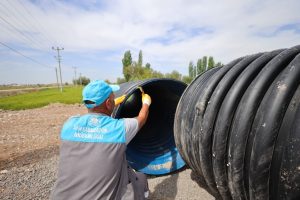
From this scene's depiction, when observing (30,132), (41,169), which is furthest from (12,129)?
(41,169)

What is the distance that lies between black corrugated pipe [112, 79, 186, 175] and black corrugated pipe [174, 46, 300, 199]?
1.92 meters

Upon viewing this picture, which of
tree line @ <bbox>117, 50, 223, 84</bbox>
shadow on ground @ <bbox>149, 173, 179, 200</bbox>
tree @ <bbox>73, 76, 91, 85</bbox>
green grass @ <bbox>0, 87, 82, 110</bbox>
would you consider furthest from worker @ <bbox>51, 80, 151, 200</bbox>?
tree @ <bbox>73, 76, 91, 85</bbox>

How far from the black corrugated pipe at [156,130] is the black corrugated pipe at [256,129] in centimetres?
192

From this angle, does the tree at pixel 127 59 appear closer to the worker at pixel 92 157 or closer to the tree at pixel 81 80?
the worker at pixel 92 157

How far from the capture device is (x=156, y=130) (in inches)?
216

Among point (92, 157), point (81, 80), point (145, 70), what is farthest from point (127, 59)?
point (81, 80)

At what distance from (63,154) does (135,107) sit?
350cm

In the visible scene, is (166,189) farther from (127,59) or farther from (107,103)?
(127,59)

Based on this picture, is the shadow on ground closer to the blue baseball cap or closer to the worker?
the worker

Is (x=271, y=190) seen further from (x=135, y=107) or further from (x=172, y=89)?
(x=135, y=107)

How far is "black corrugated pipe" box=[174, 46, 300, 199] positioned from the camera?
5.44ft

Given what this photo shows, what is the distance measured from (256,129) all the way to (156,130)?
3784 mm

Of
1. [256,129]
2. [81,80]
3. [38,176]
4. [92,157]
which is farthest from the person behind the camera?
[81,80]

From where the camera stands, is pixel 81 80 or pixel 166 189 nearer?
pixel 166 189
